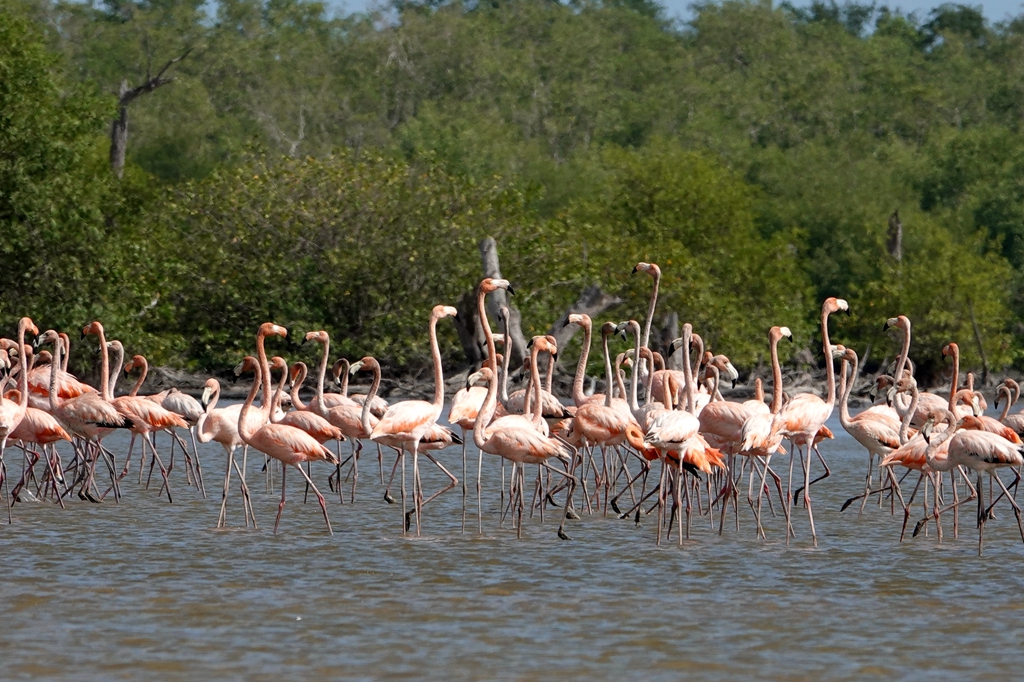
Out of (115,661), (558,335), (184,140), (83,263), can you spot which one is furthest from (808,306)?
(115,661)

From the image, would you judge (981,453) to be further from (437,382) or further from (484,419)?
(437,382)

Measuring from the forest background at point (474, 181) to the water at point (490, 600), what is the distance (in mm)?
14164

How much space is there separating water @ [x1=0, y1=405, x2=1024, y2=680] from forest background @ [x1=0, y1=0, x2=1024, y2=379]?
14164mm

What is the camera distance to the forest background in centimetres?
2467

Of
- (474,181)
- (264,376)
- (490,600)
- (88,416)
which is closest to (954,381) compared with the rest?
(264,376)

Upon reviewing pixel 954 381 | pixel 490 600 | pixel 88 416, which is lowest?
pixel 490 600

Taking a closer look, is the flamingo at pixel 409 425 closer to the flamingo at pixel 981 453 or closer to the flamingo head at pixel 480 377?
the flamingo head at pixel 480 377

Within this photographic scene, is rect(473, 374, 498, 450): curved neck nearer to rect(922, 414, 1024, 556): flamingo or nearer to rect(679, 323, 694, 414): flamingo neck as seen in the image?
rect(679, 323, 694, 414): flamingo neck

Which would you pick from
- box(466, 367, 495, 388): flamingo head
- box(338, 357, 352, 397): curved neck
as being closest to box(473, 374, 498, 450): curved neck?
box(466, 367, 495, 388): flamingo head

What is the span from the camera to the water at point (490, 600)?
6.52 m

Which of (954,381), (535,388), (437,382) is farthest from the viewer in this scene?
(954,381)

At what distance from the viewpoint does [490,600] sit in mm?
8000

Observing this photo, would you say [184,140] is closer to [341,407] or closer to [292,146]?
[292,146]

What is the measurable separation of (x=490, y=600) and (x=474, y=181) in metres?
25.3
